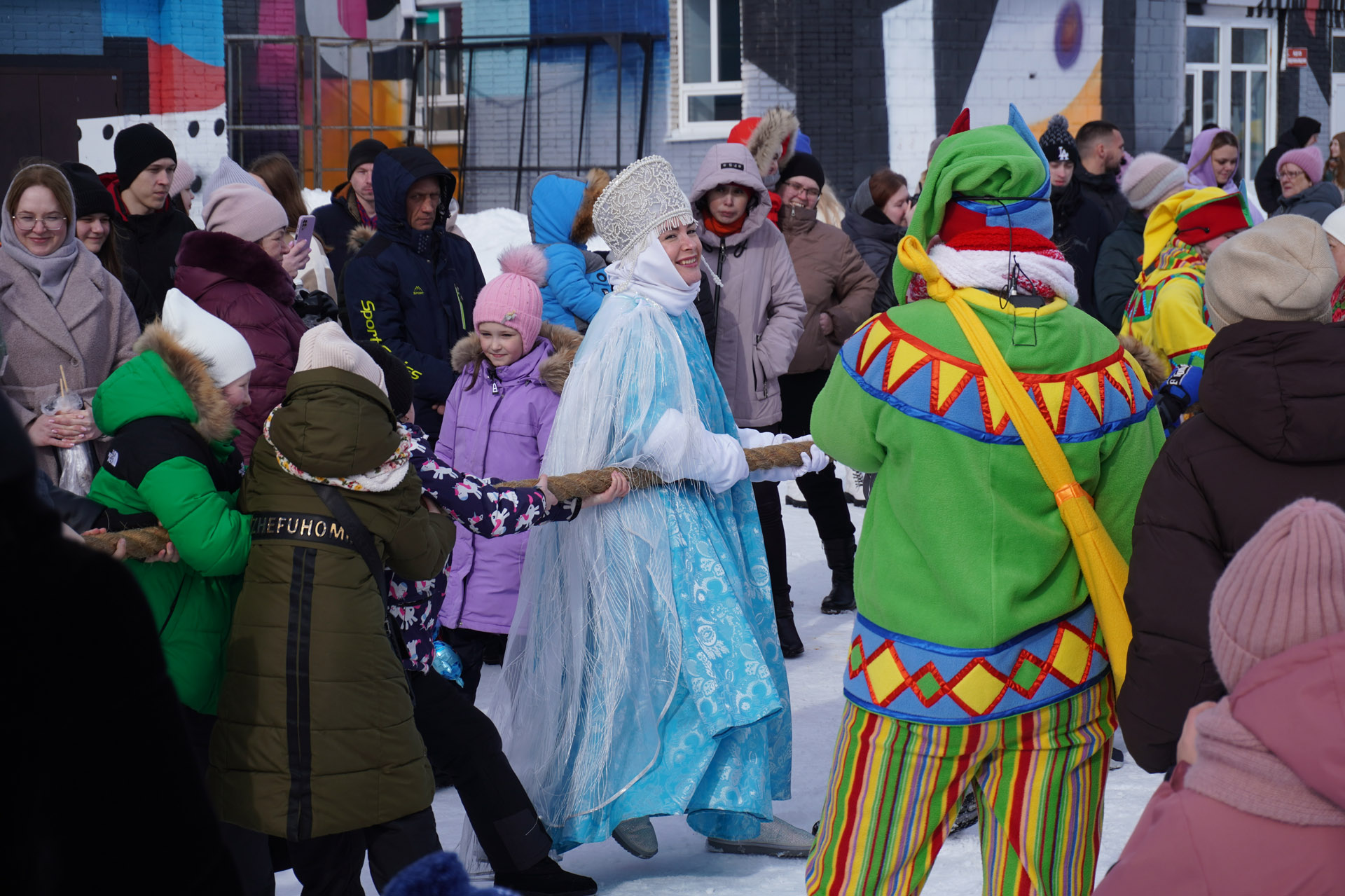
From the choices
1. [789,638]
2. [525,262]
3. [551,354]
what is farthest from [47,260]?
[789,638]

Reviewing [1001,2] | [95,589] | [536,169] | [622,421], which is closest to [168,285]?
[622,421]

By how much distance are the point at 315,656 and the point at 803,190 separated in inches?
170

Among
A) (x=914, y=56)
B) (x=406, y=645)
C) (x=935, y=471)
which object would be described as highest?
(x=914, y=56)

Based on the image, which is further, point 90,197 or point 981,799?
point 90,197

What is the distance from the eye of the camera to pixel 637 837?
12.5 feet

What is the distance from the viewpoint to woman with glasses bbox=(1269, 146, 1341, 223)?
26.9 ft

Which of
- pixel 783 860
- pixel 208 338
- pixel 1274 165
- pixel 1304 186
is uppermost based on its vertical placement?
pixel 1274 165

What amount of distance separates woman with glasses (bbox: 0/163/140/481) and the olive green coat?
1.76 m

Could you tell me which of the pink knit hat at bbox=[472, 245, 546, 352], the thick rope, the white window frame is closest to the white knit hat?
the thick rope

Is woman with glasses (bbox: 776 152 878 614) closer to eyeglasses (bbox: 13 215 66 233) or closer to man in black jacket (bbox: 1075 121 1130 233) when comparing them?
man in black jacket (bbox: 1075 121 1130 233)

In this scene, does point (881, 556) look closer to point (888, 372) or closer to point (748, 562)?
point (888, 372)

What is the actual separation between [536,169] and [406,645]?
1283cm

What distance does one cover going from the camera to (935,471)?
254 centimetres

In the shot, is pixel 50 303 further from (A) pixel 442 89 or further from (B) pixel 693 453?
(A) pixel 442 89
